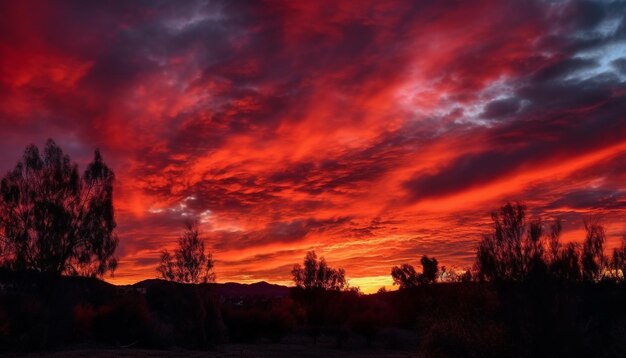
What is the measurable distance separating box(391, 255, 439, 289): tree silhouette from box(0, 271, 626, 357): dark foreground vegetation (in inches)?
123

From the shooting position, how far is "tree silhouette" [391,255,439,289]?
75000mm

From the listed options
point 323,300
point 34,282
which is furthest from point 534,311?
point 323,300

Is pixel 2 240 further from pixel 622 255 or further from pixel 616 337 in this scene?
pixel 622 255

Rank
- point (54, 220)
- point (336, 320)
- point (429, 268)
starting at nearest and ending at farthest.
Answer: point (54, 220) → point (336, 320) → point (429, 268)

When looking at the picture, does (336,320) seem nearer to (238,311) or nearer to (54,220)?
(238,311)

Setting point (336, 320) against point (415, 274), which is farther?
point (415, 274)

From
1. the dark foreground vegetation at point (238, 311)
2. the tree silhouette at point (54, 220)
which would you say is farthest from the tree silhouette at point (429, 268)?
the tree silhouette at point (54, 220)

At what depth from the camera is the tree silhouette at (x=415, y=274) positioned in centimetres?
7500

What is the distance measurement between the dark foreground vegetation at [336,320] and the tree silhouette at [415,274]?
10.2 ft

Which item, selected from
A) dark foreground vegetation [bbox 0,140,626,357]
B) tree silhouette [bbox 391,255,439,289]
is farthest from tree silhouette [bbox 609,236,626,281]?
tree silhouette [bbox 391,255,439,289]

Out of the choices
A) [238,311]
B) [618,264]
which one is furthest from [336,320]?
[618,264]

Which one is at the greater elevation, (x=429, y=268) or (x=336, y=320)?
(x=429, y=268)

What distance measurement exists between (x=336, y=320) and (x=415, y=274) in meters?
26.3

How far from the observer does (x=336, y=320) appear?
53.5m
